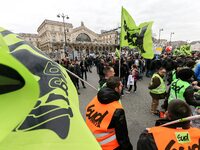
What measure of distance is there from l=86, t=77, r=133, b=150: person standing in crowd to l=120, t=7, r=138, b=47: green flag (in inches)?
131

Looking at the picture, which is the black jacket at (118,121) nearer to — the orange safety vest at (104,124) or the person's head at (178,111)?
the orange safety vest at (104,124)

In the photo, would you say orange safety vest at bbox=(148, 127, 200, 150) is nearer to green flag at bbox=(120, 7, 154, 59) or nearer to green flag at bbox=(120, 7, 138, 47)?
green flag at bbox=(120, 7, 154, 59)

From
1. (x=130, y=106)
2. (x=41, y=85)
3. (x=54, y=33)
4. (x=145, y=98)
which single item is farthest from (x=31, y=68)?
(x=54, y=33)

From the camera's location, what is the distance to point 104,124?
1975mm

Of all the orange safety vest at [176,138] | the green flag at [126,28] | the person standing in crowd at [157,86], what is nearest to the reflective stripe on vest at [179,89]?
the person standing in crowd at [157,86]

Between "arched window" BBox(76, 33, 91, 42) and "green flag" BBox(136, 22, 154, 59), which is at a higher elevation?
"arched window" BBox(76, 33, 91, 42)

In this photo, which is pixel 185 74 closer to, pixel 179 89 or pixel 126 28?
pixel 179 89

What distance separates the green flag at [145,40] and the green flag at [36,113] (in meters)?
4.32

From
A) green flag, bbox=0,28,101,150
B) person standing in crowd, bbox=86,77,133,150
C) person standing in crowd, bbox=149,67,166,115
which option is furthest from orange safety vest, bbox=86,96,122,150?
person standing in crowd, bbox=149,67,166,115

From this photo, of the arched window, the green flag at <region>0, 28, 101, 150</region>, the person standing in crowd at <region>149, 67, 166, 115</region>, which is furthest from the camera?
the arched window

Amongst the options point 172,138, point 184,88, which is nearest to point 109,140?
point 172,138

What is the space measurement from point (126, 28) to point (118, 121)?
3835 millimetres

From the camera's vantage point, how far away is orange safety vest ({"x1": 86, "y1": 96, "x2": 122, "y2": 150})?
1967mm

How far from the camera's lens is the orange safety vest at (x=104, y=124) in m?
1.97
